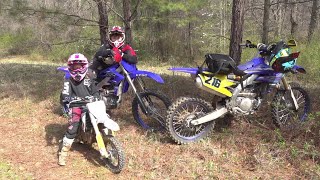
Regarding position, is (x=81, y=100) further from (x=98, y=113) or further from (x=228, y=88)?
(x=228, y=88)

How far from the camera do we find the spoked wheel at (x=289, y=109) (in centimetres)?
498

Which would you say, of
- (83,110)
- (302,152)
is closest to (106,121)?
(83,110)

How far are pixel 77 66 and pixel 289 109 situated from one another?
3.31 metres

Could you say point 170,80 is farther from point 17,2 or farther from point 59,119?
point 17,2

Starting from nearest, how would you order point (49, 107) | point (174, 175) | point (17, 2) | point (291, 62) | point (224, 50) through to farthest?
point (174, 175)
point (291, 62)
point (49, 107)
point (17, 2)
point (224, 50)

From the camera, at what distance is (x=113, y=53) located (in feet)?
17.0

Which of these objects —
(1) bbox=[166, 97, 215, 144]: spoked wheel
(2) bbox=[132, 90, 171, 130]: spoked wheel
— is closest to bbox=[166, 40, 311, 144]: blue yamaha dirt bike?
(1) bbox=[166, 97, 215, 144]: spoked wheel

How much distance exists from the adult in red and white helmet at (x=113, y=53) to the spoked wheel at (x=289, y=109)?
7.69 feet

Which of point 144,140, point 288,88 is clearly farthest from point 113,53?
point 288,88

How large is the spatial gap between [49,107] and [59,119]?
0.77 metres

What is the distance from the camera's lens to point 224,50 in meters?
17.9

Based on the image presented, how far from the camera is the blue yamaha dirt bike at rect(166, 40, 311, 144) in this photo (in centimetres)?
462

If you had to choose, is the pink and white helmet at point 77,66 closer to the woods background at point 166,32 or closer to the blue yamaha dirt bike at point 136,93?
the blue yamaha dirt bike at point 136,93

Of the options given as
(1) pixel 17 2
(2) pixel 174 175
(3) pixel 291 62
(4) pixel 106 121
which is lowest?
(2) pixel 174 175
